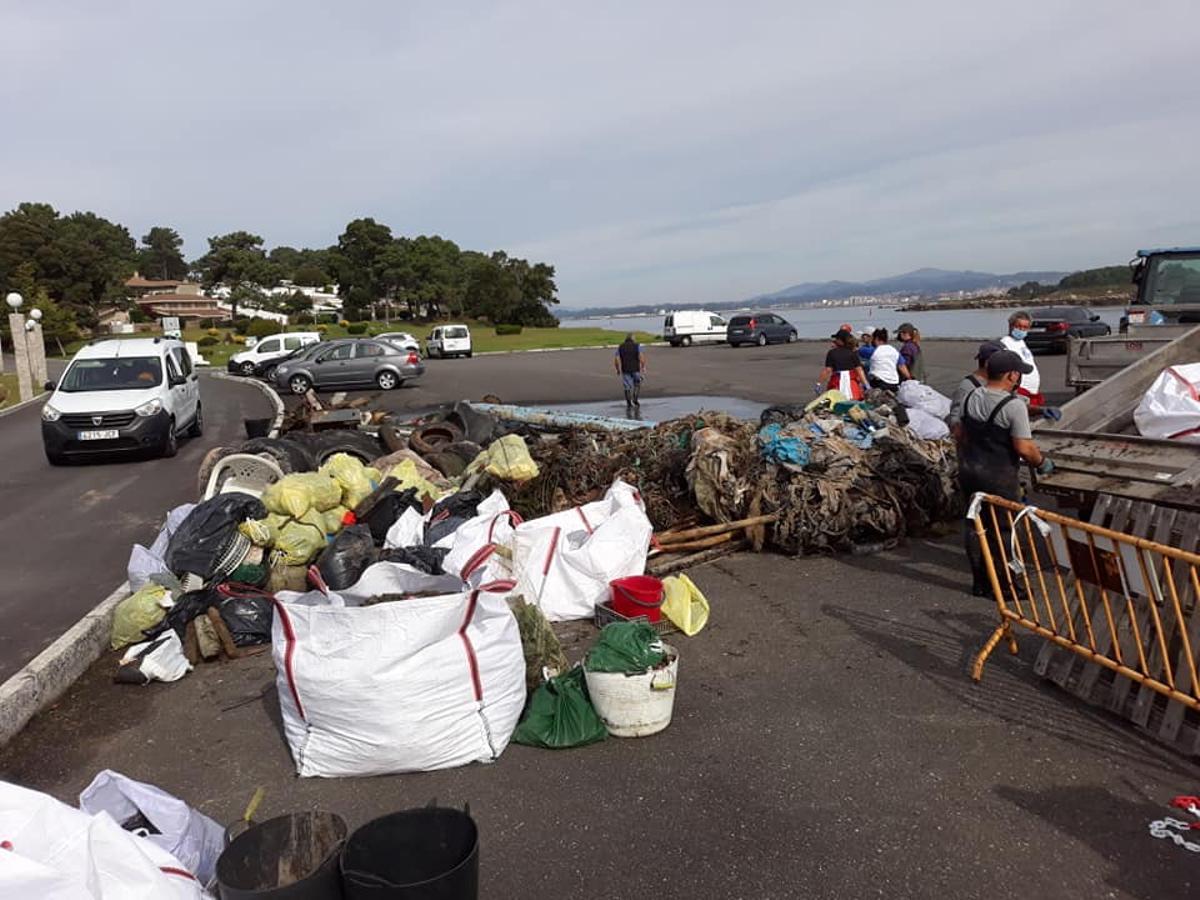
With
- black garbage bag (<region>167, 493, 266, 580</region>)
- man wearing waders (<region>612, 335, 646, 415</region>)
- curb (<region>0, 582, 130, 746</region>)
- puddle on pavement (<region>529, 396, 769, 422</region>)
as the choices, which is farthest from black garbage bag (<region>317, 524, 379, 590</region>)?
man wearing waders (<region>612, 335, 646, 415</region>)

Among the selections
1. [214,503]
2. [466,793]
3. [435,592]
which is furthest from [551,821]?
[214,503]

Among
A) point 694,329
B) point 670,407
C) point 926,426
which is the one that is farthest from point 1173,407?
point 694,329

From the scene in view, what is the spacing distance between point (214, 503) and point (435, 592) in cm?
295

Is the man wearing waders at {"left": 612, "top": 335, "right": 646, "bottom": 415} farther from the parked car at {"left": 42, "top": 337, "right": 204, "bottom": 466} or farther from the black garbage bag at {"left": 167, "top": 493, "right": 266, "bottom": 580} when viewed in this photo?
the black garbage bag at {"left": 167, "top": 493, "right": 266, "bottom": 580}

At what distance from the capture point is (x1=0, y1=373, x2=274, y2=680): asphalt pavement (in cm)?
672

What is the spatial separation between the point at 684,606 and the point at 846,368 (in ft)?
21.2

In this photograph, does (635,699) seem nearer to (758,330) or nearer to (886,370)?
(886,370)

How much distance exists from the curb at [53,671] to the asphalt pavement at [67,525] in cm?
45

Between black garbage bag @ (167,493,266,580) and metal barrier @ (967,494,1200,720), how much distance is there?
5.51 m

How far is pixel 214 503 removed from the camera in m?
6.70

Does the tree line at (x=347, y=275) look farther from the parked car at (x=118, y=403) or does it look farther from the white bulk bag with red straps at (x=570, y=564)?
the white bulk bag with red straps at (x=570, y=564)

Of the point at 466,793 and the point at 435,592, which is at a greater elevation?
the point at 435,592

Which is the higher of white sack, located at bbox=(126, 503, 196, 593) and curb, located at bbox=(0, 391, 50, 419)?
white sack, located at bbox=(126, 503, 196, 593)

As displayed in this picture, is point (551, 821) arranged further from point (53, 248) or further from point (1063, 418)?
point (53, 248)
